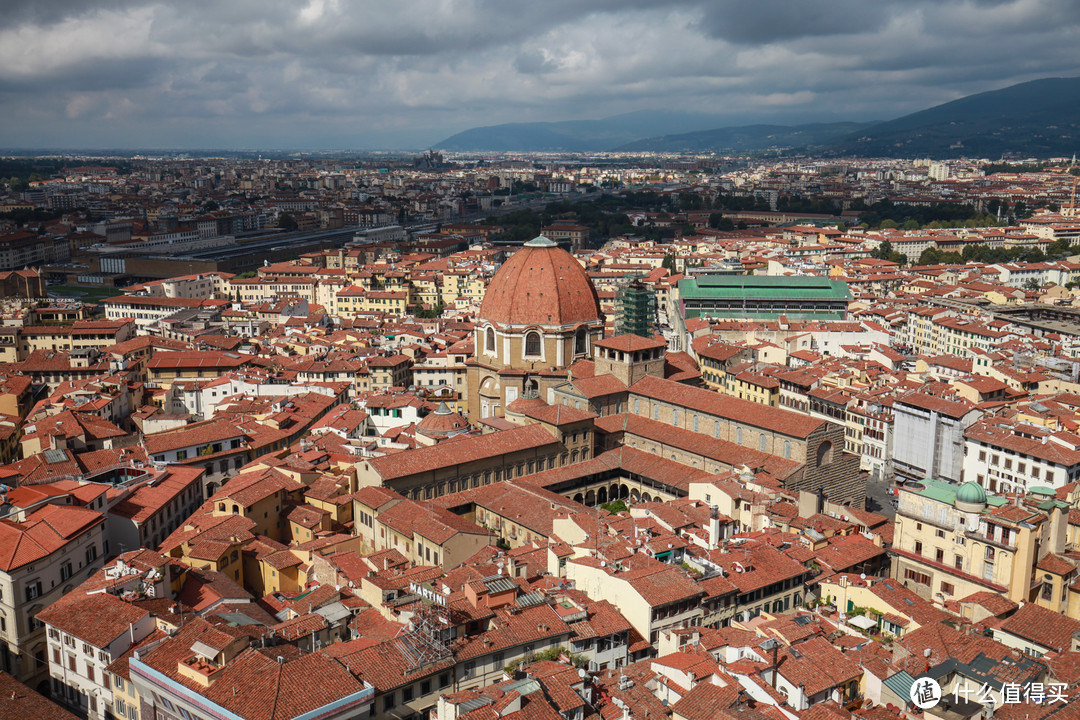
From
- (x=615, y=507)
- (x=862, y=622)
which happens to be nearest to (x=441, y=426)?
(x=615, y=507)

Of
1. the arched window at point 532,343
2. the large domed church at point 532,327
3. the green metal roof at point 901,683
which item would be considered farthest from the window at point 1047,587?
the arched window at point 532,343

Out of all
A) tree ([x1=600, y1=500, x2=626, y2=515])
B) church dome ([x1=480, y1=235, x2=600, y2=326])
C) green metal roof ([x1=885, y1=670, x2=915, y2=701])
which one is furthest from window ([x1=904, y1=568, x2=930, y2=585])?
church dome ([x1=480, y1=235, x2=600, y2=326])

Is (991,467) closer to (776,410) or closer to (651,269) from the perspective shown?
(776,410)

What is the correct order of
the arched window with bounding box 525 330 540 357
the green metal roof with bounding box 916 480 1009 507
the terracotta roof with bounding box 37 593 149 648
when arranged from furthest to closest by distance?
the arched window with bounding box 525 330 540 357
the green metal roof with bounding box 916 480 1009 507
the terracotta roof with bounding box 37 593 149 648

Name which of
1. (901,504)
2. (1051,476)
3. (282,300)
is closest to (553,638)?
(901,504)

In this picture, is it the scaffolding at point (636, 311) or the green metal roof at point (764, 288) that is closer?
the scaffolding at point (636, 311)

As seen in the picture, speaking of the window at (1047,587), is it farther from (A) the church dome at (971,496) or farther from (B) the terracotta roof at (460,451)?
(B) the terracotta roof at (460,451)

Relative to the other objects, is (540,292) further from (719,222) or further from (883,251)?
(719,222)

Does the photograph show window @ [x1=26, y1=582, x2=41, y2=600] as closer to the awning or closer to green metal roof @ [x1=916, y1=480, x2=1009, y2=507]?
the awning
